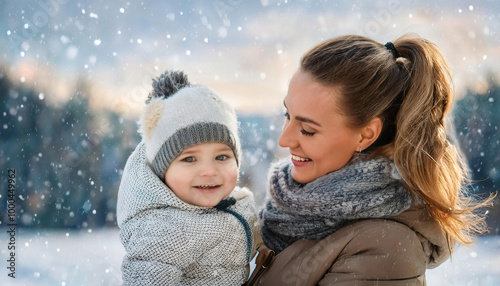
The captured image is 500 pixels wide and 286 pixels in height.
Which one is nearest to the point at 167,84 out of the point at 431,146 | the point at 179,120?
the point at 179,120

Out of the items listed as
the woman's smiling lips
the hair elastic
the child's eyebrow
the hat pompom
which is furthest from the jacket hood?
the hat pompom

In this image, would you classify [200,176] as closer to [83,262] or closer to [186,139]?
[186,139]

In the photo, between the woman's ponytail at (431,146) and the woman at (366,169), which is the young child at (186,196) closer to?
the woman at (366,169)

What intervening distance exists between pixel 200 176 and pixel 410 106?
0.89 meters

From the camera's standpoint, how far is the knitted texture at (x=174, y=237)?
6.06ft

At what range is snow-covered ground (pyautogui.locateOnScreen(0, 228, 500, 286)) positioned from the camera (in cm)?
570

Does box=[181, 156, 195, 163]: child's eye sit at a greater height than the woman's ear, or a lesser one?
lesser

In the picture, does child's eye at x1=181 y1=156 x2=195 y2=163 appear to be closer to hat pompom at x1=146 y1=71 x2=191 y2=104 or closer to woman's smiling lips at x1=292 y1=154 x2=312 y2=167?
hat pompom at x1=146 y1=71 x2=191 y2=104

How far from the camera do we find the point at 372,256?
→ 1793mm

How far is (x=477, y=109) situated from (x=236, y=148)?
6.80 meters

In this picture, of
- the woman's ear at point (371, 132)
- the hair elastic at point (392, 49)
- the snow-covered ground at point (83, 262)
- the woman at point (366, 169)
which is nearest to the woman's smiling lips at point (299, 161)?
the woman at point (366, 169)

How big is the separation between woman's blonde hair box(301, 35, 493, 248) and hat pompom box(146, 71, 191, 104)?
0.55 meters

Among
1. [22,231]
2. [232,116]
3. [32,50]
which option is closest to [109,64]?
[32,50]

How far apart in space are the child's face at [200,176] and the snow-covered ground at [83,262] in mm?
3699
